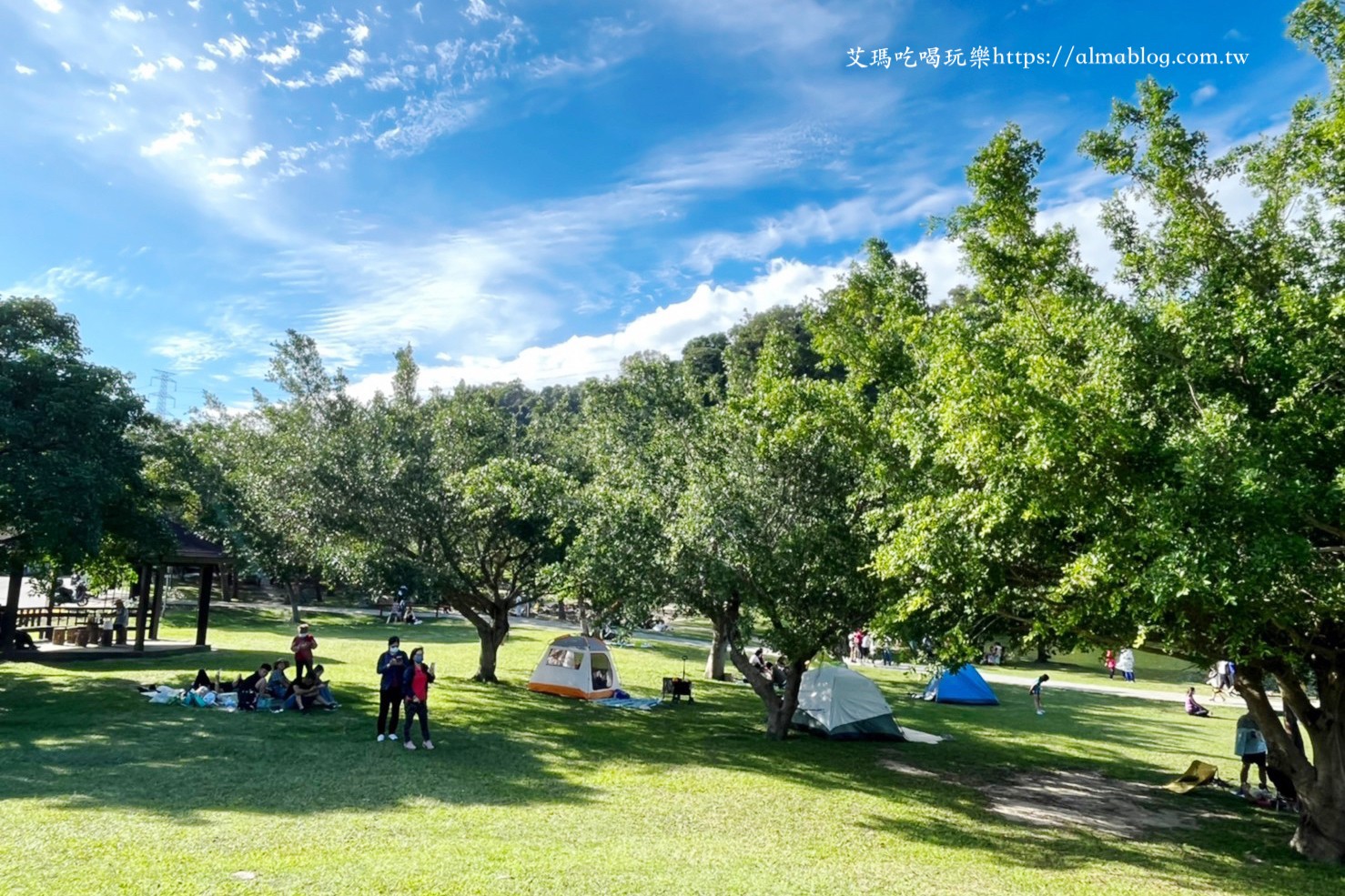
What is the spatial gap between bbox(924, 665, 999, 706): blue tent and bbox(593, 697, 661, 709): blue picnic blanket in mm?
8341

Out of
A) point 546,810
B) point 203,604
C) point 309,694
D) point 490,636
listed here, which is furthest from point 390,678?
point 203,604

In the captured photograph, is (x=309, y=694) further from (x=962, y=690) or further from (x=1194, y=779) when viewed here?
(x=962, y=690)

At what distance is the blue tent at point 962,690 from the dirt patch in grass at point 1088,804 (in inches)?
350

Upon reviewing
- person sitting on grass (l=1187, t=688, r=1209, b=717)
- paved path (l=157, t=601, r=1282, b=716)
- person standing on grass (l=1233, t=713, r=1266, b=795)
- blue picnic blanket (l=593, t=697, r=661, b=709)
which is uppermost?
person standing on grass (l=1233, t=713, r=1266, b=795)

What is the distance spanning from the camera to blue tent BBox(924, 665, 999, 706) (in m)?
23.4

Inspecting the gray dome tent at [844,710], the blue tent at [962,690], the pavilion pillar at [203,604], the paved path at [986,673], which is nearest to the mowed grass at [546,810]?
the gray dome tent at [844,710]

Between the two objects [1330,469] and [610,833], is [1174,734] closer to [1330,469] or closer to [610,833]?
[1330,469]

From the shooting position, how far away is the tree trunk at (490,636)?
69.5ft

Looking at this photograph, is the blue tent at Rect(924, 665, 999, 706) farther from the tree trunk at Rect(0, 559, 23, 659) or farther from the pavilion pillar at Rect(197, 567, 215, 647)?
the tree trunk at Rect(0, 559, 23, 659)

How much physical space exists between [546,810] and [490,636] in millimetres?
11968

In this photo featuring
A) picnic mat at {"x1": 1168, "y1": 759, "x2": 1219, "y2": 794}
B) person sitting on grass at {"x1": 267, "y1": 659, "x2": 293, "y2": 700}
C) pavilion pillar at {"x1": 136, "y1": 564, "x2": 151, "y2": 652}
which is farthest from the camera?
pavilion pillar at {"x1": 136, "y1": 564, "x2": 151, "y2": 652}

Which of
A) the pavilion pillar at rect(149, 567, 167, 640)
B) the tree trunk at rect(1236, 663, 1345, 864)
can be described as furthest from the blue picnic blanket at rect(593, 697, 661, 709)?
the pavilion pillar at rect(149, 567, 167, 640)

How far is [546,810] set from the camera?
9.91 meters

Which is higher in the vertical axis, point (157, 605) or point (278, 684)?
point (157, 605)
